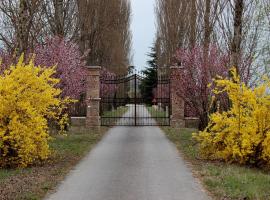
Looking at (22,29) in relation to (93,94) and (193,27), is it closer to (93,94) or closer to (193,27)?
(93,94)

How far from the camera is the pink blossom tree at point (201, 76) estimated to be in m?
17.4

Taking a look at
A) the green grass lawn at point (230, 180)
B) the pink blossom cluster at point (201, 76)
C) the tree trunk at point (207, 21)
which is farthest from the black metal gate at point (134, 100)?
the green grass lawn at point (230, 180)

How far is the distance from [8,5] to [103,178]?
1117 centimetres

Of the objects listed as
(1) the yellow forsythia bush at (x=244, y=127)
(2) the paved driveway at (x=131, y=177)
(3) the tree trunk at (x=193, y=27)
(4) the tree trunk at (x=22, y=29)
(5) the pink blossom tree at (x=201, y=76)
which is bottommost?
(2) the paved driveway at (x=131, y=177)

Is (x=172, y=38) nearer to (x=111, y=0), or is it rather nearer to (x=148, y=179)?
(x=111, y=0)

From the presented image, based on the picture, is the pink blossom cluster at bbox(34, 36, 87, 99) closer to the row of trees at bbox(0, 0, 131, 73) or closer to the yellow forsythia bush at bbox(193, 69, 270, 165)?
the row of trees at bbox(0, 0, 131, 73)

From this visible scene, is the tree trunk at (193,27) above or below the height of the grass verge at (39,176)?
above

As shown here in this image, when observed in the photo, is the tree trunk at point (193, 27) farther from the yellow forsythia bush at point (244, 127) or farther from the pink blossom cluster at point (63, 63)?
the yellow forsythia bush at point (244, 127)

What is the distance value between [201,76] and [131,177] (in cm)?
851

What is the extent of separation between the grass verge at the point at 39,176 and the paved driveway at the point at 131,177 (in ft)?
0.81

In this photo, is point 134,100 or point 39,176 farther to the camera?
point 134,100

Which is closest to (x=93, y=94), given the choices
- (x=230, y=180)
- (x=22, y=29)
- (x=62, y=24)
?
(x=62, y=24)

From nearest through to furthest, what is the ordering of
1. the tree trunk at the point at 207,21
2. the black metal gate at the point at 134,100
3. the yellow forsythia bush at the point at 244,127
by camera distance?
the yellow forsythia bush at the point at 244,127 < the tree trunk at the point at 207,21 < the black metal gate at the point at 134,100

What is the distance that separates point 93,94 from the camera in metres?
24.2
